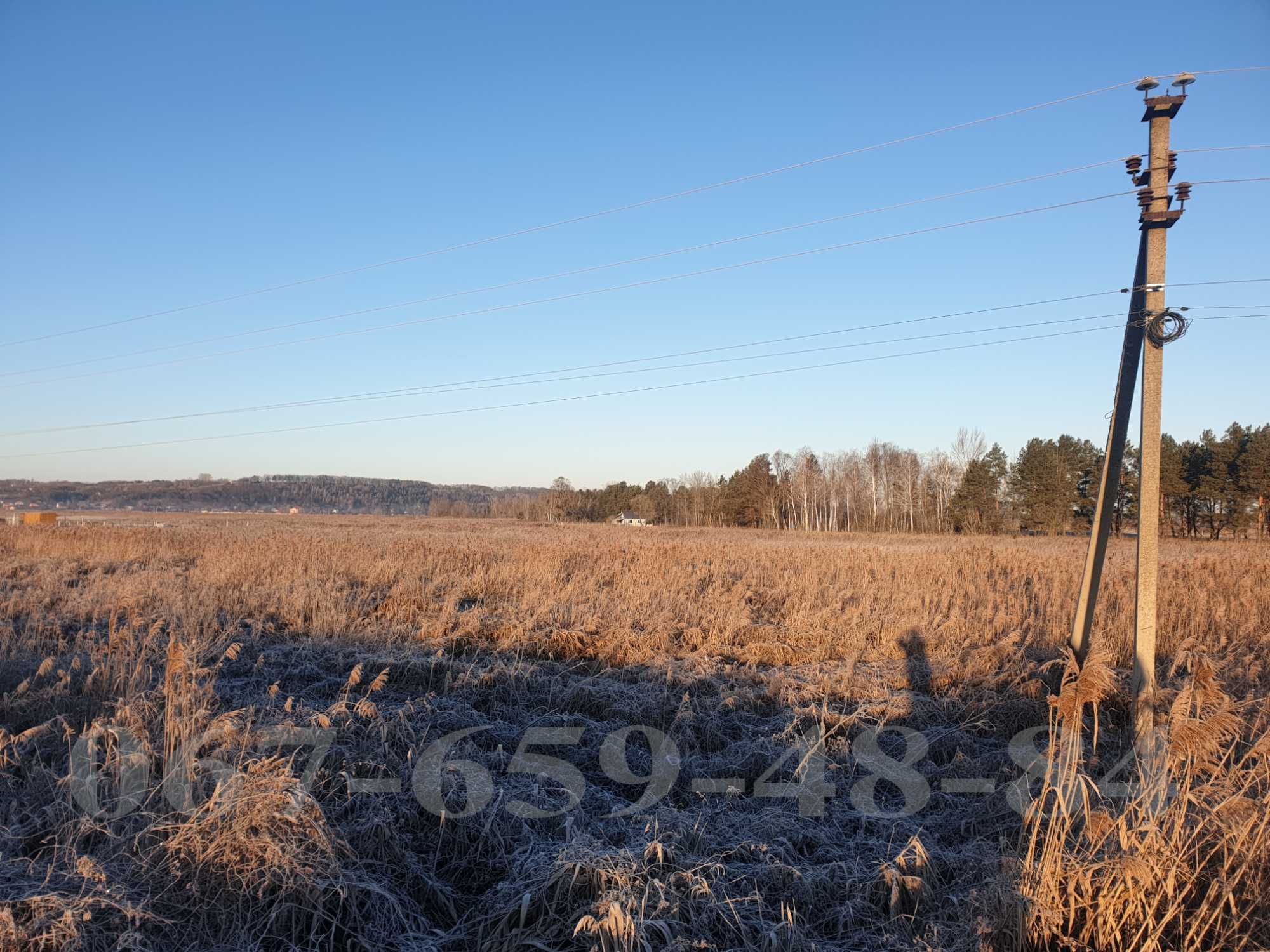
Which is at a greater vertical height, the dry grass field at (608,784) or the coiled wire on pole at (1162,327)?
the coiled wire on pole at (1162,327)

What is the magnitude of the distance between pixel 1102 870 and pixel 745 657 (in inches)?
186

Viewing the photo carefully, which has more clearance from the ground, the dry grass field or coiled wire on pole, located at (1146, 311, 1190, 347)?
coiled wire on pole, located at (1146, 311, 1190, 347)

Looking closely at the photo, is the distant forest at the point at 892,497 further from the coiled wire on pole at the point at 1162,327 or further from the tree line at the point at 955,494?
the coiled wire on pole at the point at 1162,327

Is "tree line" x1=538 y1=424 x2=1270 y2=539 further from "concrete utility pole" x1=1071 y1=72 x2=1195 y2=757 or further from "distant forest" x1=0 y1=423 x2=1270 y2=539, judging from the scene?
"concrete utility pole" x1=1071 y1=72 x2=1195 y2=757

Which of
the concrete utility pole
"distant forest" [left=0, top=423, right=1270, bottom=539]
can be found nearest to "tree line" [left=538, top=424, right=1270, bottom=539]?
"distant forest" [left=0, top=423, right=1270, bottom=539]

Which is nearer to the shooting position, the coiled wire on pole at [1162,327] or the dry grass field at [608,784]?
the dry grass field at [608,784]

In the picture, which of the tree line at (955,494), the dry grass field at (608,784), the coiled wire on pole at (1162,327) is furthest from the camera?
the tree line at (955,494)

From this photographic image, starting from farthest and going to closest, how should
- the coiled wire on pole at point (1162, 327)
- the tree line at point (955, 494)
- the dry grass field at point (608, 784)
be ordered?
the tree line at point (955, 494) → the coiled wire on pole at point (1162, 327) → the dry grass field at point (608, 784)

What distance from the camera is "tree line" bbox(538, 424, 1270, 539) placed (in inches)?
2024

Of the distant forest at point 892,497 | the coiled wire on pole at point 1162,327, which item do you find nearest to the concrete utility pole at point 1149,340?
the coiled wire on pole at point 1162,327

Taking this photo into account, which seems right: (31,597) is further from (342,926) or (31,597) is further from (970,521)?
(970,521)

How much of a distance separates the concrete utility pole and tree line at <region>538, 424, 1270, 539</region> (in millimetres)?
38853

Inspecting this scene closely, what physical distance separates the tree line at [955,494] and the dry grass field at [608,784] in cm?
3959

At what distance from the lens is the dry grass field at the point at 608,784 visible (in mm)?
2893
